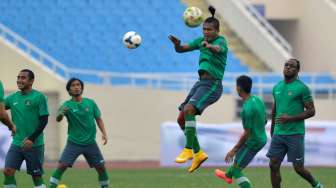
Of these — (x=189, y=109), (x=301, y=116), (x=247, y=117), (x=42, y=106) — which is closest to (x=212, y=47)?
(x=189, y=109)

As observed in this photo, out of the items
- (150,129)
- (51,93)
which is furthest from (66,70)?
(150,129)

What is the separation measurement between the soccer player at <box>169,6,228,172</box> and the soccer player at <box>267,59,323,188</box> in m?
1.39

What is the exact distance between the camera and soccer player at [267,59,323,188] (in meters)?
16.3

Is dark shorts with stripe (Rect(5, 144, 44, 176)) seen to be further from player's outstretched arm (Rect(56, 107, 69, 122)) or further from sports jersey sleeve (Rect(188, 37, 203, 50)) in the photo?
sports jersey sleeve (Rect(188, 37, 203, 50))

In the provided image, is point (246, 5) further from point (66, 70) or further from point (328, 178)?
point (328, 178)

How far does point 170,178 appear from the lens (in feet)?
77.8

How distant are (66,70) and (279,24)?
41.3ft

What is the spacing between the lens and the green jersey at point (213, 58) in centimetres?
1502

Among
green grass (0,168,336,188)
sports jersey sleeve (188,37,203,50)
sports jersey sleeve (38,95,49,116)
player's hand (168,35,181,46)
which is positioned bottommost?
green grass (0,168,336,188)

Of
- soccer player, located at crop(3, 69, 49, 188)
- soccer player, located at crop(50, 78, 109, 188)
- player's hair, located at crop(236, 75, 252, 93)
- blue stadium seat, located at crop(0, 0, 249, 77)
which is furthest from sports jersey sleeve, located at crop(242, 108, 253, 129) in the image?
blue stadium seat, located at crop(0, 0, 249, 77)

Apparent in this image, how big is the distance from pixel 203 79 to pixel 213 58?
A: 37cm

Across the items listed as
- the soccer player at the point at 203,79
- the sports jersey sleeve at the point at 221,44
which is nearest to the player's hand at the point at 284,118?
the soccer player at the point at 203,79

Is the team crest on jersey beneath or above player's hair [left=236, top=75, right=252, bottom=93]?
beneath

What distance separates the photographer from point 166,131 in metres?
29.0
